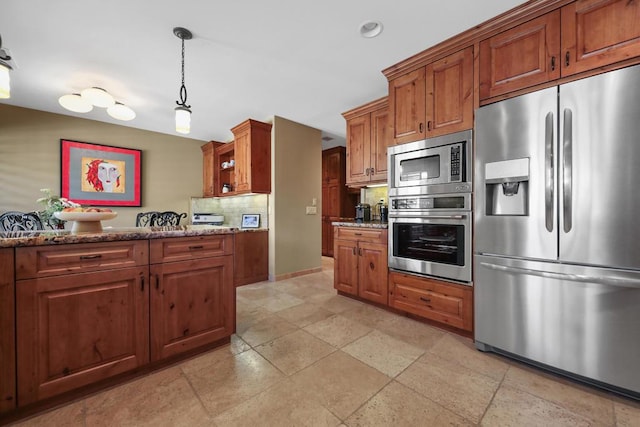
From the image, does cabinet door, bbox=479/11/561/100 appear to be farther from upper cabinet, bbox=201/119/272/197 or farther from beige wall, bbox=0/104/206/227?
beige wall, bbox=0/104/206/227


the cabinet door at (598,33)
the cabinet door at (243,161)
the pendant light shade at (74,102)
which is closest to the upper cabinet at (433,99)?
the cabinet door at (598,33)

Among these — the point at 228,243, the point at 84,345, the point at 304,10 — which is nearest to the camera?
the point at 84,345

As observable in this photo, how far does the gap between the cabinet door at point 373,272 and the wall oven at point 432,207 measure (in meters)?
0.15

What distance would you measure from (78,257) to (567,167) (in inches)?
117

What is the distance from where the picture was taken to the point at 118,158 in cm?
436

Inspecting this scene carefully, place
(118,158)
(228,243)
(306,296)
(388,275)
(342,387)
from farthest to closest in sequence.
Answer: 1. (118,158)
2. (306,296)
3. (388,275)
4. (228,243)
5. (342,387)

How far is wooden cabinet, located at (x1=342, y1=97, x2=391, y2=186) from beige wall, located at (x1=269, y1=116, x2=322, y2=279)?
3.42ft

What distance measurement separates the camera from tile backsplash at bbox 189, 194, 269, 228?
413cm

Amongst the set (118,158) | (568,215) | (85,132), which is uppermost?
(85,132)

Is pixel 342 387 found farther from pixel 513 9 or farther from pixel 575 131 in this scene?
pixel 513 9

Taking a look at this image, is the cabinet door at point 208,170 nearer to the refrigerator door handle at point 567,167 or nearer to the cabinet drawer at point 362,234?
the cabinet drawer at point 362,234

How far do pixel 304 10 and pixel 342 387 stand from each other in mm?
2631

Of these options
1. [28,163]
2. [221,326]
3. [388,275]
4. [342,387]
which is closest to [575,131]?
[388,275]

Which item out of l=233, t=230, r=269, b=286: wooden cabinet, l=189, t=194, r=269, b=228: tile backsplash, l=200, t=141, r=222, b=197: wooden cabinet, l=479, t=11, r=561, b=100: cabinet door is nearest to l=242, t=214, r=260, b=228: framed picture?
l=189, t=194, r=269, b=228: tile backsplash
